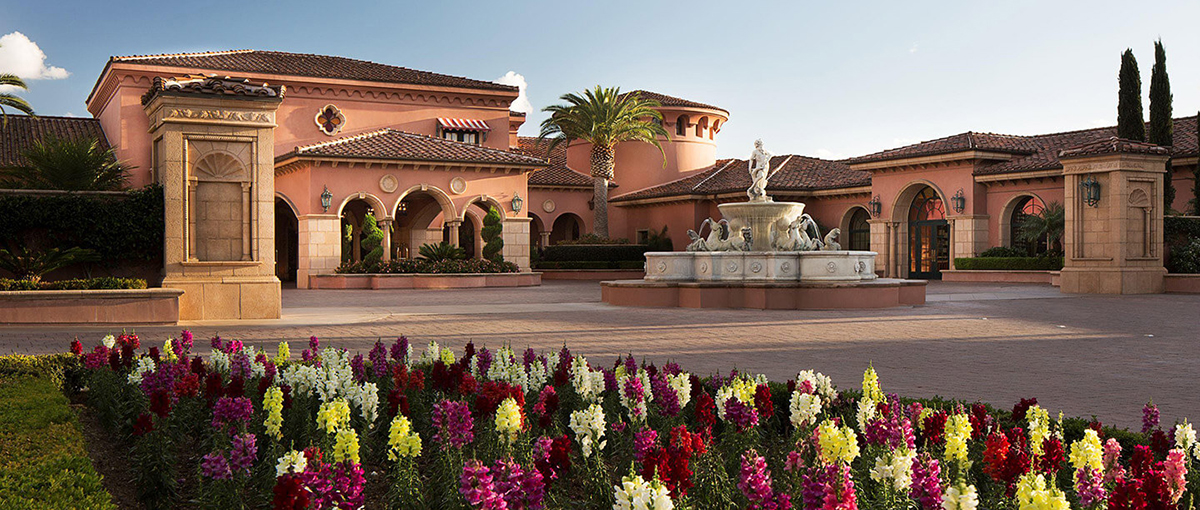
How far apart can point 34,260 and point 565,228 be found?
121 ft

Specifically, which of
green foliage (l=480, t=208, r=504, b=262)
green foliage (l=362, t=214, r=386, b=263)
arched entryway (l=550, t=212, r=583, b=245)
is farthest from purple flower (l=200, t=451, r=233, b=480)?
arched entryway (l=550, t=212, r=583, b=245)

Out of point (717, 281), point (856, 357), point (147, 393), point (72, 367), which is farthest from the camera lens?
point (717, 281)

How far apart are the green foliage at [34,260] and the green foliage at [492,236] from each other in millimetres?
21021

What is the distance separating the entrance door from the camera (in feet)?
126

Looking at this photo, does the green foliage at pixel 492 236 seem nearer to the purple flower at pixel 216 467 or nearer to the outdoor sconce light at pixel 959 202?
the outdoor sconce light at pixel 959 202

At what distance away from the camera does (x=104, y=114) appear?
38.8 m

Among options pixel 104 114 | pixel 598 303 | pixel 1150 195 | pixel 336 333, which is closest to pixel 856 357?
pixel 336 333

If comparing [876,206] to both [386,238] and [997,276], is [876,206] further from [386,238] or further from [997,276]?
[386,238]

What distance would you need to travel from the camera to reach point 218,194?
15602 millimetres

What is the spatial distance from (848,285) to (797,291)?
3.70 ft

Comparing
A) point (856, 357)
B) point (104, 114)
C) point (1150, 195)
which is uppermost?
point (104, 114)

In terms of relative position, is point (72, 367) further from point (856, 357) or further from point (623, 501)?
point (856, 357)

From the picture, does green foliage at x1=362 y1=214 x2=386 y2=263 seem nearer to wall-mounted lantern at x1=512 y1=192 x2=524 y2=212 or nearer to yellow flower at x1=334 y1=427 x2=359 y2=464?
wall-mounted lantern at x1=512 y1=192 x2=524 y2=212

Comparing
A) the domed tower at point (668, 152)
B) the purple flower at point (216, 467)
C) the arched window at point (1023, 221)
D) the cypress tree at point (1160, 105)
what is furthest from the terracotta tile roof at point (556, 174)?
the purple flower at point (216, 467)
